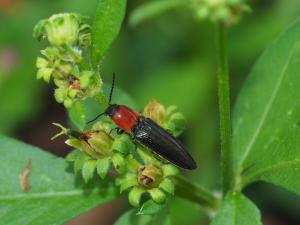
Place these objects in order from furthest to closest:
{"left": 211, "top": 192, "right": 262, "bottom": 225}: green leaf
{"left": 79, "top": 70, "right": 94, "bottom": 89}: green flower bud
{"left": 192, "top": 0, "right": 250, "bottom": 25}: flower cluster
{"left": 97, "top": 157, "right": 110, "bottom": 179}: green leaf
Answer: {"left": 211, "top": 192, "right": 262, "bottom": 225}: green leaf → {"left": 97, "top": 157, "right": 110, "bottom": 179}: green leaf → {"left": 79, "top": 70, "right": 94, "bottom": 89}: green flower bud → {"left": 192, "top": 0, "right": 250, "bottom": 25}: flower cluster

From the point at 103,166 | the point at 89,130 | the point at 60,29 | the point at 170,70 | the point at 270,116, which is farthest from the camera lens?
the point at 170,70

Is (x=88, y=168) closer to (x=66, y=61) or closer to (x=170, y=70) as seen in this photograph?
(x=66, y=61)

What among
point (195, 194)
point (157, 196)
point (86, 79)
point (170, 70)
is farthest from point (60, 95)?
point (170, 70)

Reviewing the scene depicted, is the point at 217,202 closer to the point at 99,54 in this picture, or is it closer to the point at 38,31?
the point at 99,54

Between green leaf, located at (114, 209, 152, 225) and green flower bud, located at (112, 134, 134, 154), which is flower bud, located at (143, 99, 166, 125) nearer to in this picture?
green flower bud, located at (112, 134, 134, 154)

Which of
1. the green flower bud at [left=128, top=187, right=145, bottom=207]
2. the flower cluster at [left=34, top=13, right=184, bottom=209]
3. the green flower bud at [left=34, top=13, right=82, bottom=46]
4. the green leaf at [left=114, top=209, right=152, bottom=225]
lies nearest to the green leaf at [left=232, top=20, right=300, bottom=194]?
the flower cluster at [left=34, top=13, right=184, bottom=209]

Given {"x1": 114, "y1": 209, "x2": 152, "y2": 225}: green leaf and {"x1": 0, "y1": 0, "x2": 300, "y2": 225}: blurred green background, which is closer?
{"x1": 114, "y1": 209, "x2": 152, "y2": 225}: green leaf
